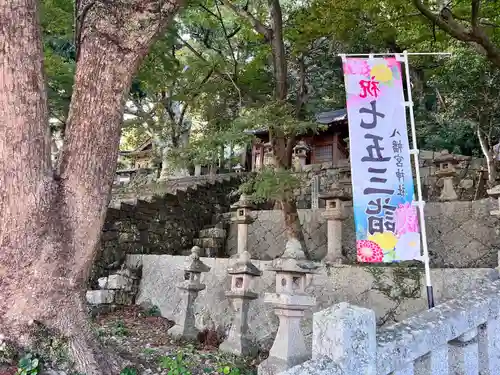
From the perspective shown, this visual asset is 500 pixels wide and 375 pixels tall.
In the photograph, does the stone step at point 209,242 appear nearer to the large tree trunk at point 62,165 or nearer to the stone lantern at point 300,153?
the stone lantern at point 300,153

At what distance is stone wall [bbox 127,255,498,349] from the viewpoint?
194 inches

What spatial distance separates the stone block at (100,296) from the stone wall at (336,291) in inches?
26.4

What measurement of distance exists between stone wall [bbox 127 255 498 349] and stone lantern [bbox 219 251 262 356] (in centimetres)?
57

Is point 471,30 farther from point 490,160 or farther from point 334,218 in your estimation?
point 490,160

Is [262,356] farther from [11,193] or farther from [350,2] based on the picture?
[350,2]

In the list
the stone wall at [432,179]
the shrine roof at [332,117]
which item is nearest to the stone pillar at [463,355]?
the stone wall at [432,179]

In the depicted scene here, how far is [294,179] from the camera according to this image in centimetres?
697

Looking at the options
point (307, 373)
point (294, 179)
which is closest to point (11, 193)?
point (307, 373)

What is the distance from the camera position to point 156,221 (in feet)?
33.2

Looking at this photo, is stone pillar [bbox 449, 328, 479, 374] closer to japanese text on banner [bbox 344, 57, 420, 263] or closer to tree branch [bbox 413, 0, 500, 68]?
japanese text on banner [bbox 344, 57, 420, 263]

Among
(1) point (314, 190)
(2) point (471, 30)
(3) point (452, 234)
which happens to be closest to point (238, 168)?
(1) point (314, 190)

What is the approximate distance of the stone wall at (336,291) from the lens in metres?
4.93

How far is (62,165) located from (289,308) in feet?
8.45

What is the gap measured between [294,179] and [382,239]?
2.75 m
